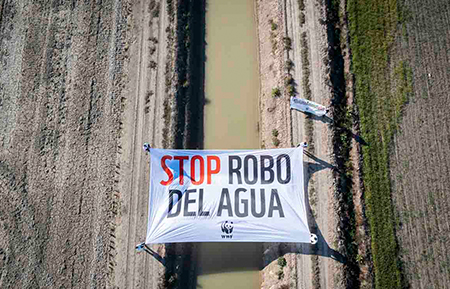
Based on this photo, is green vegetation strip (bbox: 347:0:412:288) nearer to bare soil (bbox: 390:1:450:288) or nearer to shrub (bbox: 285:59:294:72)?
bare soil (bbox: 390:1:450:288)

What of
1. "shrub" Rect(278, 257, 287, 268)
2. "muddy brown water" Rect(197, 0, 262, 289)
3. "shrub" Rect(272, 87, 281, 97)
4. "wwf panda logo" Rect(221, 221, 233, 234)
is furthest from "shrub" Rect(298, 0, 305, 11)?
"shrub" Rect(278, 257, 287, 268)

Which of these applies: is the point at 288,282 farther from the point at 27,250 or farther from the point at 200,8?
the point at 200,8

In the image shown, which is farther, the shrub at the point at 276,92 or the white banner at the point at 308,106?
the shrub at the point at 276,92

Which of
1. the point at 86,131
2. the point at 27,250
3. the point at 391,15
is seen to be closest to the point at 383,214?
the point at 391,15

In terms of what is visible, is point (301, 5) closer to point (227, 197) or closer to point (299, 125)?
point (299, 125)

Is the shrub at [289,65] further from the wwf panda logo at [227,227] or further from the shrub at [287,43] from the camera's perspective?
the wwf panda logo at [227,227]

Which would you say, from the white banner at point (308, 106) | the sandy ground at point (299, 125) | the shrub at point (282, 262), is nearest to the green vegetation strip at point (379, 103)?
the sandy ground at point (299, 125)

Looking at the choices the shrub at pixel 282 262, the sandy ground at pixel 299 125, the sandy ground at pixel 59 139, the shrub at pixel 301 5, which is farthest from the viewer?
the shrub at pixel 301 5
